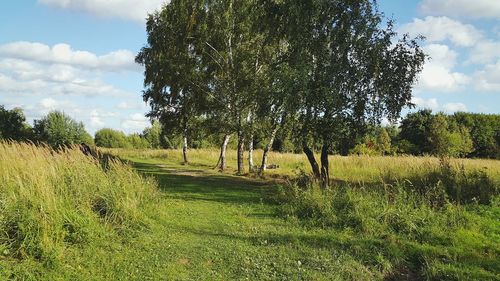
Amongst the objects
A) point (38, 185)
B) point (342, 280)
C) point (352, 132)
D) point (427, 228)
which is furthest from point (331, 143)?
point (38, 185)

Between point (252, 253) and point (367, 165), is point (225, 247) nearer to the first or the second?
point (252, 253)

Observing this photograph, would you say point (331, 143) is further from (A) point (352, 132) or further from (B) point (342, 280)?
(B) point (342, 280)

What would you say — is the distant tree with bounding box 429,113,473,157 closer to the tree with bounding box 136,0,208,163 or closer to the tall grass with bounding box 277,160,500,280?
the tree with bounding box 136,0,208,163

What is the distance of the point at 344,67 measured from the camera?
1400 centimetres

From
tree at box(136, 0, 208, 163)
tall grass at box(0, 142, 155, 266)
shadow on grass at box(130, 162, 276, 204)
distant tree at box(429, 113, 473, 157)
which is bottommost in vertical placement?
shadow on grass at box(130, 162, 276, 204)

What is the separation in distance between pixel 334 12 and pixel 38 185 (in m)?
10.8

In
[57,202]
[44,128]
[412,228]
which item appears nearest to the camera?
[57,202]

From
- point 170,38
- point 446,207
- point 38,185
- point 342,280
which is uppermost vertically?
point 170,38

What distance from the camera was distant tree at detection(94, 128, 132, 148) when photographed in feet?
287

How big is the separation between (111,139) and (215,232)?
86.8m

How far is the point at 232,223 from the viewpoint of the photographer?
9.77 m

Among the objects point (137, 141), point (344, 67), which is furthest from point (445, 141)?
point (137, 141)

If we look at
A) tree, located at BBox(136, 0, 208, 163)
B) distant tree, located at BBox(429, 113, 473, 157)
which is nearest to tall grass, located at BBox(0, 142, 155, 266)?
tree, located at BBox(136, 0, 208, 163)

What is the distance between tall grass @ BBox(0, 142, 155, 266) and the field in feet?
0.07
